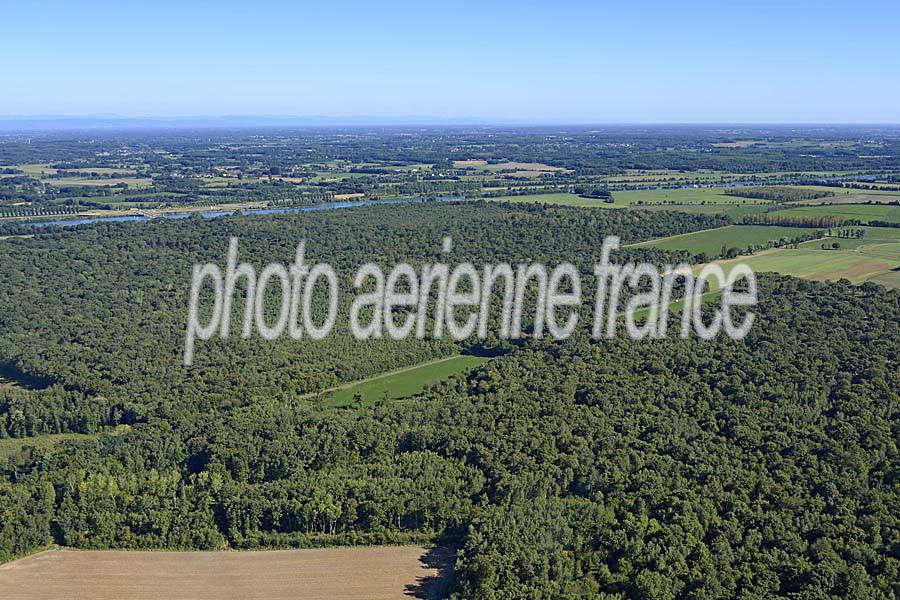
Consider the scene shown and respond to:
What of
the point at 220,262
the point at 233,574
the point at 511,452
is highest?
the point at 220,262

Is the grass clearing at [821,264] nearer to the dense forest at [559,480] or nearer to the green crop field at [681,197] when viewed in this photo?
the dense forest at [559,480]

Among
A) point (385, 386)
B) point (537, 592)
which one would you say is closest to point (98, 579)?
point (537, 592)

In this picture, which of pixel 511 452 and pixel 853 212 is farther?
pixel 853 212

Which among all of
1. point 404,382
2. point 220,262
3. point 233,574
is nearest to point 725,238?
point 404,382

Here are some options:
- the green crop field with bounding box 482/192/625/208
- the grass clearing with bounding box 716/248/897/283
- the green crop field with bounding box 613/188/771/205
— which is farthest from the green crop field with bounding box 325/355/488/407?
the green crop field with bounding box 613/188/771/205

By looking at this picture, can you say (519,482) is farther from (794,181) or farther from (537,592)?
(794,181)

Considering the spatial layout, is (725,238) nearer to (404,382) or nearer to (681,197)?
(681,197)
